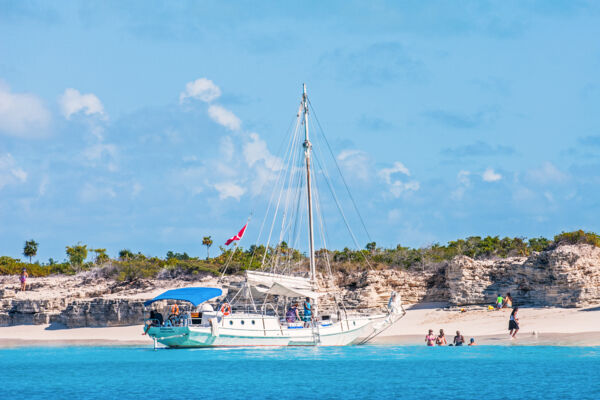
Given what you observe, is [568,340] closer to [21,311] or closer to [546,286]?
[546,286]

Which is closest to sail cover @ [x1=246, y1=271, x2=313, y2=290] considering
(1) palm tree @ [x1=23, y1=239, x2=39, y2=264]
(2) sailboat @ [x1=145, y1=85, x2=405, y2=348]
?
(2) sailboat @ [x1=145, y1=85, x2=405, y2=348]

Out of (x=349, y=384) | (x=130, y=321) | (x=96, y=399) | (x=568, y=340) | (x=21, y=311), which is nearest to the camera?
(x=96, y=399)

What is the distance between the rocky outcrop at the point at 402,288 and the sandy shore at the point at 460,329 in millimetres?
874

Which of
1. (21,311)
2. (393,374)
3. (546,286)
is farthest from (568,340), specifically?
(21,311)

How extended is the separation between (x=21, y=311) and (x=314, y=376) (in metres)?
31.5

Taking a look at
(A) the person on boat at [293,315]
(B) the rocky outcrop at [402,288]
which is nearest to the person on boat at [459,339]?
(B) the rocky outcrop at [402,288]

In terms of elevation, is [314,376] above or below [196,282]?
below

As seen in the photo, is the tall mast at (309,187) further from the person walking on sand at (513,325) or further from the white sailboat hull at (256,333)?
the person walking on sand at (513,325)

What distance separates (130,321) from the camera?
1976 inches

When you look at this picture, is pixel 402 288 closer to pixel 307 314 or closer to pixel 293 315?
pixel 307 314

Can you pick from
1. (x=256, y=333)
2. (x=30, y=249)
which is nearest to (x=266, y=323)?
(x=256, y=333)

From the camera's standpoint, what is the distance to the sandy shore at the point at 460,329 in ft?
123

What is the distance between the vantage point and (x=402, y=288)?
1923 inches

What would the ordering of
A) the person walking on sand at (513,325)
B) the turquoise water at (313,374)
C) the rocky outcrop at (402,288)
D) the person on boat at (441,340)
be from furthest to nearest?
1. the rocky outcrop at (402,288)
2. the person on boat at (441,340)
3. the person walking on sand at (513,325)
4. the turquoise water at (313,374)
